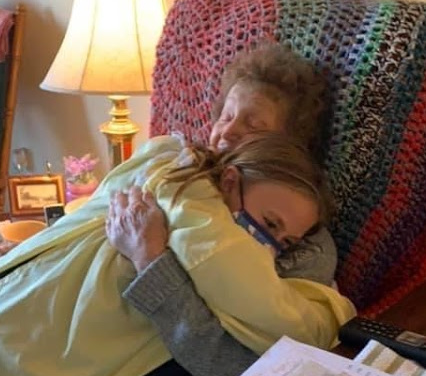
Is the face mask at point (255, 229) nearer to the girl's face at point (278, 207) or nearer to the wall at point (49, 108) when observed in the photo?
the girl's face at point (278, 207)

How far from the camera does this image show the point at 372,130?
1235 millimetres

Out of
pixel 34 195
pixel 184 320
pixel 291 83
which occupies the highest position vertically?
pixel 291 83

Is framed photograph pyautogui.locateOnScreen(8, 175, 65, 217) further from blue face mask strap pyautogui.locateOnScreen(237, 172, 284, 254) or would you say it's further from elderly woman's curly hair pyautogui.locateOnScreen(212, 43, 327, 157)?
blue face mask strap pyautogui.locateOnScreen(237, 172, 284, 254)

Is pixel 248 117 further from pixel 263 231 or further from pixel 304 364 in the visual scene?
pixel 304 364

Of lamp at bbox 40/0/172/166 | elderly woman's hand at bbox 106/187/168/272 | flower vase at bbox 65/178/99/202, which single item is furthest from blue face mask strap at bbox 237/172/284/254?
flower vase at bbox 65/178/99/202

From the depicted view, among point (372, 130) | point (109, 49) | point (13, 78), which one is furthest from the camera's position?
point (13, 78)

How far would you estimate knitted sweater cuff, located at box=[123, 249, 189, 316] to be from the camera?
1.11m

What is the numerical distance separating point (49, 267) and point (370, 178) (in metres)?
0.52

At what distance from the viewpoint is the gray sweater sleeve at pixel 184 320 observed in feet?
3.62

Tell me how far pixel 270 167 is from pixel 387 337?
0.32 m

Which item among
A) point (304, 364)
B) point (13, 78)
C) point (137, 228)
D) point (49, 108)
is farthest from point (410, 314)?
point (49, 108)

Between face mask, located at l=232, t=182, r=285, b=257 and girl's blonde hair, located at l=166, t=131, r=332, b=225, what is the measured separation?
0.05 metres

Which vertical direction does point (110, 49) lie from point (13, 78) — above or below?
above

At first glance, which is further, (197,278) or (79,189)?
(79,189)
